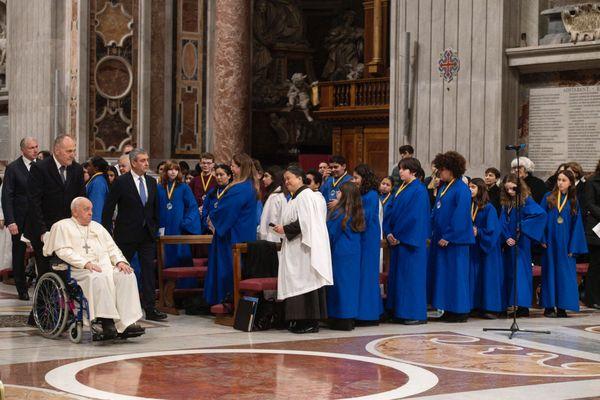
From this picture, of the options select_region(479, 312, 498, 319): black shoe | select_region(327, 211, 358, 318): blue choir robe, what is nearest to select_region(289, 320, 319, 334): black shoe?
select_region(327, 211, 358, 318): blue choir robe

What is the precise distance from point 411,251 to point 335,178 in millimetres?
1450

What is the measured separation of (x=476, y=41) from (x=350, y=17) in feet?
29.8

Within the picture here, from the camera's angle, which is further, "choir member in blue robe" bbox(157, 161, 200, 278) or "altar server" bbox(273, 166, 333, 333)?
"choir member in blue robe" bbox(157, 161, 200, 278)

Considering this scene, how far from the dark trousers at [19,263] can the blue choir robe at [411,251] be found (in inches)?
177

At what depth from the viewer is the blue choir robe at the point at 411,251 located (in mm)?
11664

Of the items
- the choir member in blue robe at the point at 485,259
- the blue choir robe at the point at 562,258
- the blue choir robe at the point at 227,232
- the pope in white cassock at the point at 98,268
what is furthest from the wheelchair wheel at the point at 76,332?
the blue choir robe at the point at 562,258

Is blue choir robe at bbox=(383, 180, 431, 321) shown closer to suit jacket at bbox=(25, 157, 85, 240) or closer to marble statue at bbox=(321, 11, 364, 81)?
suit jacket at bbox=(25, 157, 85, 240)

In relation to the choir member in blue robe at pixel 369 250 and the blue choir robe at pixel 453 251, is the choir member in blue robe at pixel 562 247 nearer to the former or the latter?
the blue choir robe at pixel 453 251

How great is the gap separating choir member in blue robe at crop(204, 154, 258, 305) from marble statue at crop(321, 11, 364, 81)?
1131 cm

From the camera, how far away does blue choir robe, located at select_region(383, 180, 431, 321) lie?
1166 cm

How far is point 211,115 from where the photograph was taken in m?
20.1

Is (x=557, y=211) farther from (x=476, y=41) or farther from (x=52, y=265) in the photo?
(x=52, y=265)

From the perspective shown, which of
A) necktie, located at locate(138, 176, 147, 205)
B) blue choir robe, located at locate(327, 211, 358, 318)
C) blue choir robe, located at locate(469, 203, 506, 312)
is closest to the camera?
blue choir robe, located at locate(327, 211, 358, 318)

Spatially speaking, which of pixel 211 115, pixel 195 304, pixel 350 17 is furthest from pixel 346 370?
pixel 350 17
